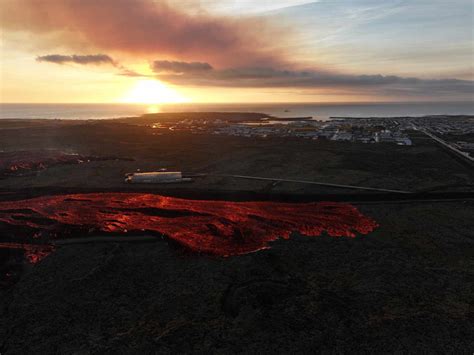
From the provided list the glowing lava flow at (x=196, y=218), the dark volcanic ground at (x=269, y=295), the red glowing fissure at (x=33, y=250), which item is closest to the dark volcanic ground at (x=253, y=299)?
the dark volcanic ground at (x=269, y=295)

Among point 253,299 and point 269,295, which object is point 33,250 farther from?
point 269,295

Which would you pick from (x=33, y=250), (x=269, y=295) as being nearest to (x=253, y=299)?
(x=269, y=295)

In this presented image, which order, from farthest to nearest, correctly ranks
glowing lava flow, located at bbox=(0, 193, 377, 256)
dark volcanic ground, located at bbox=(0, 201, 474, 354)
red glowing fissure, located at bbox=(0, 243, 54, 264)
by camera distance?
glowing lava flow, located at bbox=(0, 193, 377, 256), red glowing fissure, located at bbox=(0, 243, 54, 264), dark volcanic ground, located at bbox=(0, 201, 474, 354)

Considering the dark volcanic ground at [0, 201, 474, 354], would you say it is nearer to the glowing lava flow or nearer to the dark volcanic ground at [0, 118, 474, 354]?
the dark volcanic ground at [0, 118, 474, 354]

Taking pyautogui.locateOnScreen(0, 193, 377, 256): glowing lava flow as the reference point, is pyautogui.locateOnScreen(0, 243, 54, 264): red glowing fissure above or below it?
below

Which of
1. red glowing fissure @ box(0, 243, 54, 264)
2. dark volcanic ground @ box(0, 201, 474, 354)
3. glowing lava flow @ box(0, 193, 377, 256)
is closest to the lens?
dark volcanic ground @ box(0, 201, 474, 354)

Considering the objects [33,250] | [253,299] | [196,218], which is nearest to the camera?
[253,299]

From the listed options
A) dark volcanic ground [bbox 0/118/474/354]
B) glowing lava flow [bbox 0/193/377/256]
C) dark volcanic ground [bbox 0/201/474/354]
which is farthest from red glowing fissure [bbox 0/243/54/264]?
glowing lava flow [bbox 0/193/377/256]
